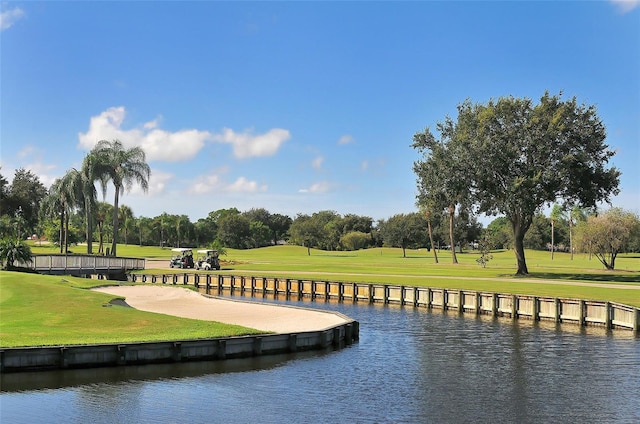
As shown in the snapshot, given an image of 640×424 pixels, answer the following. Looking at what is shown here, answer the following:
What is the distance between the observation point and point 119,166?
90.0m

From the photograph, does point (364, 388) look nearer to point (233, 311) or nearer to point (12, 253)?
point (233, 311)

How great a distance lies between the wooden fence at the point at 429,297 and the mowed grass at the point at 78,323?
69.3 ft

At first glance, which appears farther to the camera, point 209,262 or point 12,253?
point 209,262

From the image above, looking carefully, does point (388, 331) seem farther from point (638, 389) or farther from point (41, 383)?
point (41, 383)

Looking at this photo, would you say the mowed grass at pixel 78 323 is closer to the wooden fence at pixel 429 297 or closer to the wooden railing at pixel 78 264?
the wooden fence at pixel 429 297

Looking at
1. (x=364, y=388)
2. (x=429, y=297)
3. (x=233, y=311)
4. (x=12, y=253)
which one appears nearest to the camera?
(x=364, y=388)

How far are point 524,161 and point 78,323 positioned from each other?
5197 centimetres

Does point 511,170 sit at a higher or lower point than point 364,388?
higher

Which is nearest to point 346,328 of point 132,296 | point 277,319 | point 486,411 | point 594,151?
point 277,319

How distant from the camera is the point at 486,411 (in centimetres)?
2006

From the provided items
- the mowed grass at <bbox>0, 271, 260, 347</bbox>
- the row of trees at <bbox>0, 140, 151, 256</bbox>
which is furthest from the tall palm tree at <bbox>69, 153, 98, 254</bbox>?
the mowed grass at <bbox>0, 271, 260, 347</bbox>

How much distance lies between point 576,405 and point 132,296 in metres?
33.5

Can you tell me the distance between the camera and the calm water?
765 inches

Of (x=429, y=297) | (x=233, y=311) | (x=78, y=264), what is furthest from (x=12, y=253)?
(x=429, y=297)
